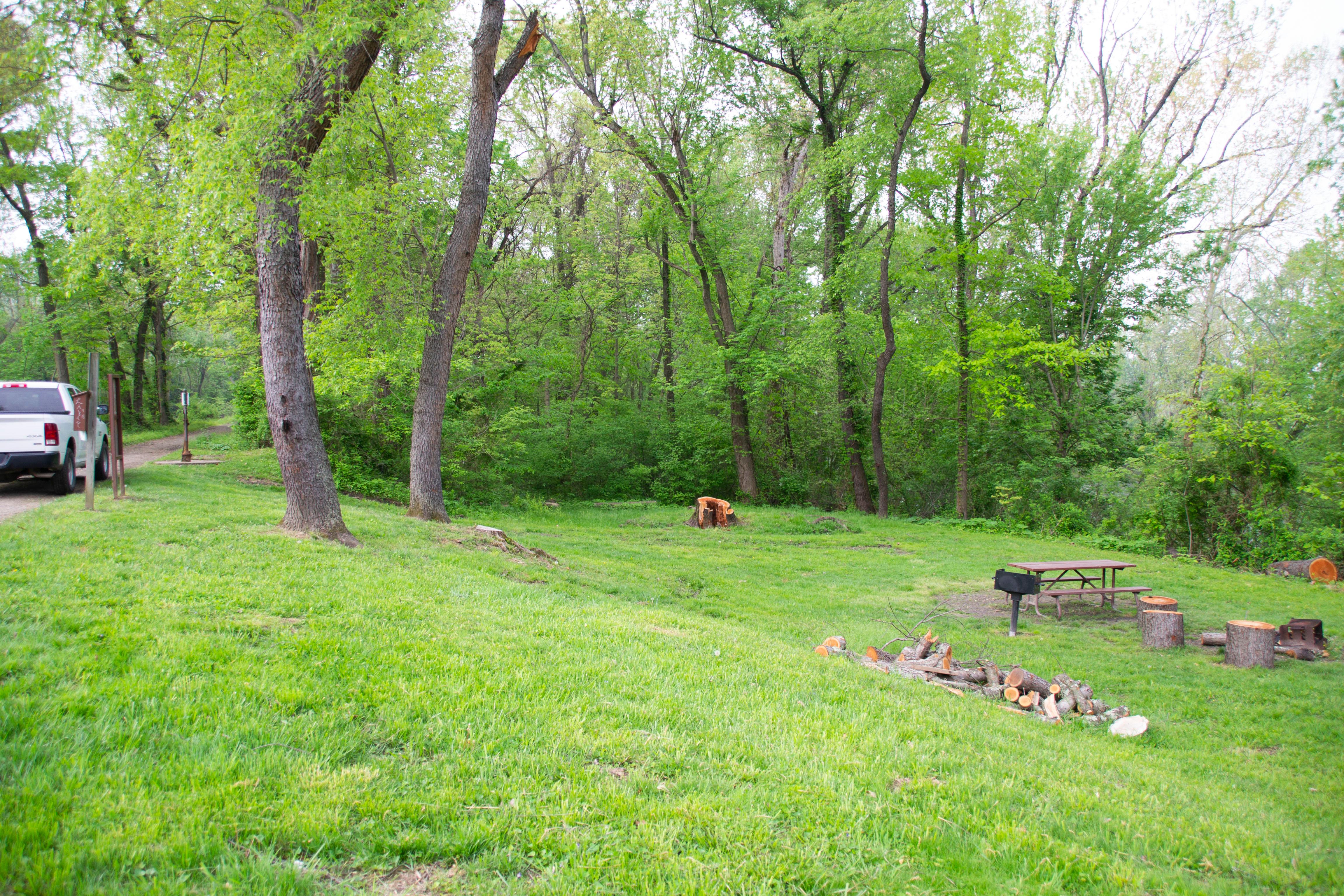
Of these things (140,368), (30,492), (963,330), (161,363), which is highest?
(161,363)

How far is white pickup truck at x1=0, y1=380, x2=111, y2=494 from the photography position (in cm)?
982

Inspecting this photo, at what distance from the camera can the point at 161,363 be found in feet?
107

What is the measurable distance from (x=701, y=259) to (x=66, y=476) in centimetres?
1725

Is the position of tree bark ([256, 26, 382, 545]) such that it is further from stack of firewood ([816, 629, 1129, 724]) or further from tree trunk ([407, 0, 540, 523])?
stack of firewood ([816, 629, 1129, 724])

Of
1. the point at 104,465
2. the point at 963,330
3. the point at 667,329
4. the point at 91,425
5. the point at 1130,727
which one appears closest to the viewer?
the point at 1130,727

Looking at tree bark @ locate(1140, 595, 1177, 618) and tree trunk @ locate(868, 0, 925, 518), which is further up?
tree trunk @ locate(868, 0, 925, 518)

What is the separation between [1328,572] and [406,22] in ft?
57.7

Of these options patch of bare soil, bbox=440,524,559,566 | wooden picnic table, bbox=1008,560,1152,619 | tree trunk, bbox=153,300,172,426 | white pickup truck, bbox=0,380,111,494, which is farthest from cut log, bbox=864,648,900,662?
tree trunk, bbox=153,300,172,426

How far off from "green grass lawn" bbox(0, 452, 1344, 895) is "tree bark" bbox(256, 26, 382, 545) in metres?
0.84

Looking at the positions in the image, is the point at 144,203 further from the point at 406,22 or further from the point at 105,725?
the point at 105,725

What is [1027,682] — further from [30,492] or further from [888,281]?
[888,281]

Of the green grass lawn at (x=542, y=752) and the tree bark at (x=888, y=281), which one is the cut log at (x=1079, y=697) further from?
the tree bark at (x=888, y=281)

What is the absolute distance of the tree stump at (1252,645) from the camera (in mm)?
7586

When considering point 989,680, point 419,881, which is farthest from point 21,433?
point 989,680
